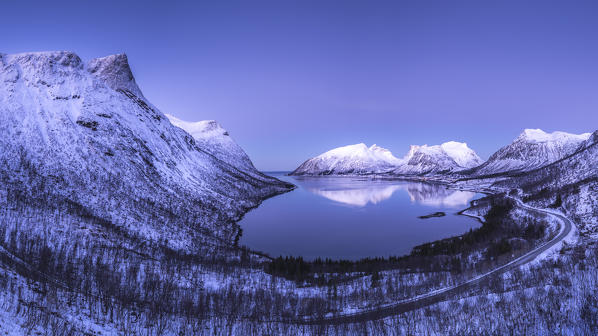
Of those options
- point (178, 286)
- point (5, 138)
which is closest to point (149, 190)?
point (5, 138)

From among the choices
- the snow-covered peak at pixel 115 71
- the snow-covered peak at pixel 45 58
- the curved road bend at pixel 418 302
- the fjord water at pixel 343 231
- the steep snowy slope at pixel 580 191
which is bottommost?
the fjord water at pixel 343 231

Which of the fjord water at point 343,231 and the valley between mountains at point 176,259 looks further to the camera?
the fjord water at point 343,231

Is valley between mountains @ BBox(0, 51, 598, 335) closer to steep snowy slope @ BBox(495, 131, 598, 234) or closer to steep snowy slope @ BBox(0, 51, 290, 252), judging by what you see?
steep snowy slope @ BBox(0, 51, 290, 252)

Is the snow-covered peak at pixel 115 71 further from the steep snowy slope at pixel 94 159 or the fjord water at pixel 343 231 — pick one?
the fjord water at pixel 343 231

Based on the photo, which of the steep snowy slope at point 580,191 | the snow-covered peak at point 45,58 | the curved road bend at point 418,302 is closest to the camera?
the curved road bend at point 418,302

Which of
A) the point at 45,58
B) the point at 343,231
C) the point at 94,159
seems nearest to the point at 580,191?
the point at 343,231

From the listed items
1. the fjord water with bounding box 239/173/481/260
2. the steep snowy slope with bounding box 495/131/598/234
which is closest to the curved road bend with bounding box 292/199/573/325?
the steep snowy slope with bounding box 495/131/598/234

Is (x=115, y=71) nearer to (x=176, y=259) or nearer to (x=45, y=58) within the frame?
(x=45, y=58)

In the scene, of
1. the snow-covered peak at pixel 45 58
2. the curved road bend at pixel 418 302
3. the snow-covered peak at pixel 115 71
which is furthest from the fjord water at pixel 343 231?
the snow-covered peak at pixel 115 71
